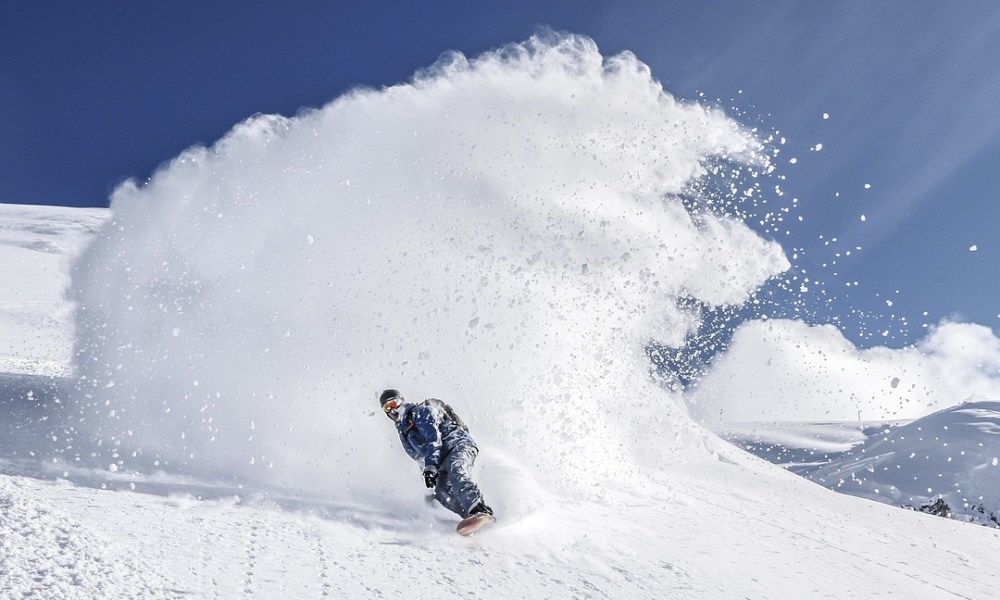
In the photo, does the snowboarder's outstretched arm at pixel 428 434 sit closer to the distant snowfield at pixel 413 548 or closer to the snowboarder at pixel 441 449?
the snowboarder at pixel 441 449

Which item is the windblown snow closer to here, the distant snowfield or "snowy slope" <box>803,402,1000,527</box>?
the distant snowfield

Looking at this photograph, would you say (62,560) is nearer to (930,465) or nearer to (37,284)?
(37,284)

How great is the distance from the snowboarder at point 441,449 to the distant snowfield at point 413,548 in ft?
0.83

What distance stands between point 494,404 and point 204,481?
3851 mm

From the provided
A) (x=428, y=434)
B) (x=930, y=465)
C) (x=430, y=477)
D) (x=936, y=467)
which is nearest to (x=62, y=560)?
(x=430, y=477)

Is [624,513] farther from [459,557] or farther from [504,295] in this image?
[504,295]

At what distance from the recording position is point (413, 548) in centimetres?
446

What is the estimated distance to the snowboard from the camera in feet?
15.1

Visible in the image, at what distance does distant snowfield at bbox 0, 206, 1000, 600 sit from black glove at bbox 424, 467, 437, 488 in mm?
311

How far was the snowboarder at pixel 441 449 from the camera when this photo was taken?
4898mm

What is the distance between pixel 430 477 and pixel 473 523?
572 millimetres

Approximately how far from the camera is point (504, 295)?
1038cm

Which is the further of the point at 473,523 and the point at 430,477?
the point at 430,477

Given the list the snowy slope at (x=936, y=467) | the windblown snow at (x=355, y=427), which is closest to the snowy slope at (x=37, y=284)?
the windblown snow at (x=355, y=427)
